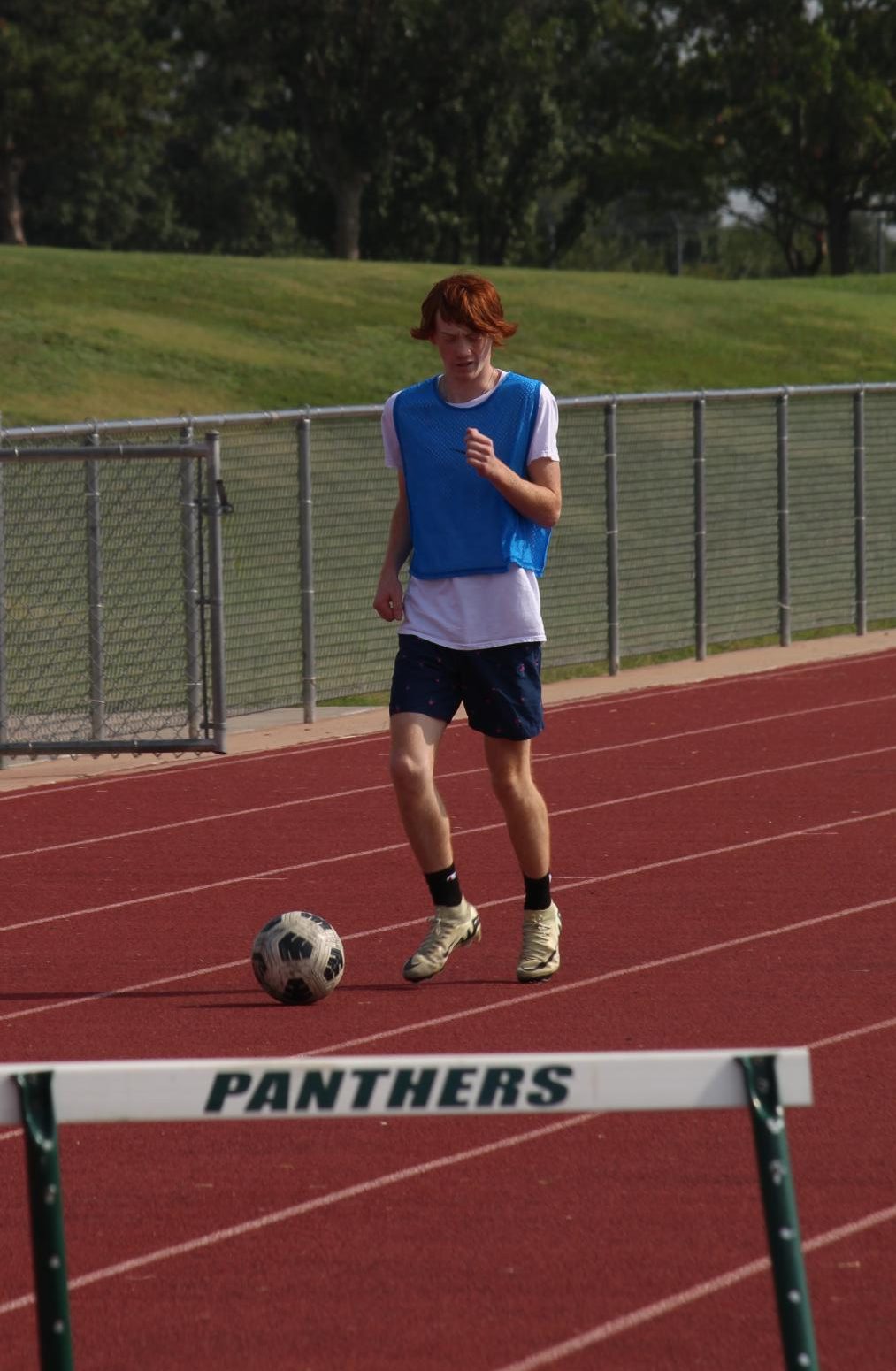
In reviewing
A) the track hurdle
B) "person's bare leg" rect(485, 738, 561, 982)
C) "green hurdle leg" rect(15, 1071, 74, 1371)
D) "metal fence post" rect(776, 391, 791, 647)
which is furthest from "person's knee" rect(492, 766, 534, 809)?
"metal fence post" rect(776, 391, 791, 647)

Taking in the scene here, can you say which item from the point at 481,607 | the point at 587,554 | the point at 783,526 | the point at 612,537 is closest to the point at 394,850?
the point at 481,607

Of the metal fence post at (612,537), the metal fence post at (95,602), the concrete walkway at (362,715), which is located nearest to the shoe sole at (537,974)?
the concrete walkway at (362,715)

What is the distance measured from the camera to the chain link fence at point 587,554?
17188mm

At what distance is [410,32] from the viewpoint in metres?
58.1

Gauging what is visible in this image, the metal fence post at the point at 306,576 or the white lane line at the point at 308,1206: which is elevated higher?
the metal fence post at the point at 306,576

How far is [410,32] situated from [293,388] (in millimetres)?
28332

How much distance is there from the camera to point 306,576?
1587 centimetres

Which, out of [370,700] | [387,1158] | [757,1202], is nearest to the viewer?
[757,1202]

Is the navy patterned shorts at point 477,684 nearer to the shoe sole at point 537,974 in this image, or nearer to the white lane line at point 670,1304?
the shoe sole at point 537,974

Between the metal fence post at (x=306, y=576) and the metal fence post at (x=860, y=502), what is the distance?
6.64m

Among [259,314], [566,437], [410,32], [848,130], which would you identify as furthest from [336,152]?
[566,437]

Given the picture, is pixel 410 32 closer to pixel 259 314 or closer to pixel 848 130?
pixel 848 130

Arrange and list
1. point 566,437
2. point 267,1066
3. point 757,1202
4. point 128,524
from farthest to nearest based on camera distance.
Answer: point 566,437 → point 128,524 → point 757,1202 → point 267,1066

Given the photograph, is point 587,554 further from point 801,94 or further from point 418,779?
point 801,94
